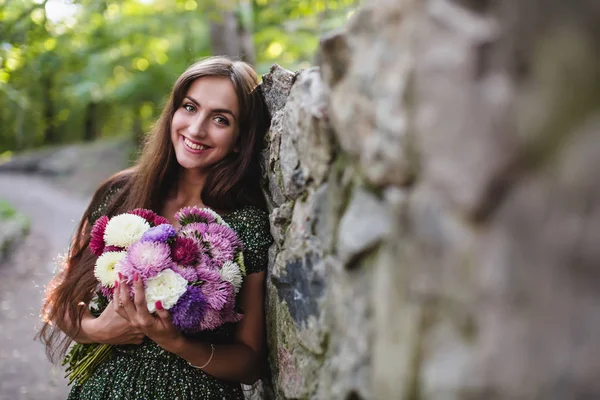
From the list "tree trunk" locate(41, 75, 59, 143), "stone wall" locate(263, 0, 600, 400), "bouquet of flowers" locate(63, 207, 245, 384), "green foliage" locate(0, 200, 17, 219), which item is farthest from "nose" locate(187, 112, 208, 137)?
"tree trunk" locate(41, 75, 59, 143)

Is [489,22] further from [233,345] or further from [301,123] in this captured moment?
[233,345]

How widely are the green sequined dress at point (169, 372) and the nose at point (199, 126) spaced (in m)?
0.42

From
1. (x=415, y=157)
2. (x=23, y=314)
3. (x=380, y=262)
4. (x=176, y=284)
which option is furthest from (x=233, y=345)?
(x=23, y=314)

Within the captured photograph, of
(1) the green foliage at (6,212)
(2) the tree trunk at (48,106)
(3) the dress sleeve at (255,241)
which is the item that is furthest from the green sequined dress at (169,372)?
(2) the tree trunk at (48,106)

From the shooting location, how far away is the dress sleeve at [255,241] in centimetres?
248

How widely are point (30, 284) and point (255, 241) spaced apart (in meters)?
6.77

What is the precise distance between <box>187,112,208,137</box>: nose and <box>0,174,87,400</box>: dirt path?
4.55 feet

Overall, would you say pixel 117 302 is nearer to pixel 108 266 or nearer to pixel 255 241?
pixel 108 266

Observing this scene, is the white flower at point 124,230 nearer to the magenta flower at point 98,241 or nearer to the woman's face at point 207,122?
the magenta flower at point 98,241

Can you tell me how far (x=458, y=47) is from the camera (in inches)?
38.1

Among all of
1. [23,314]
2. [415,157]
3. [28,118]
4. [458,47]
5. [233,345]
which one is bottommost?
[28,118]

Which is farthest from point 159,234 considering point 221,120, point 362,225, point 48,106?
point 48,106

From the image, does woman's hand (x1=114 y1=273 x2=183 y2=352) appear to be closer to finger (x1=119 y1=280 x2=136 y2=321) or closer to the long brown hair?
finger (x1=119 y1=280 x2=136 y2=321)

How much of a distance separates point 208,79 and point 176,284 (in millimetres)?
1076
